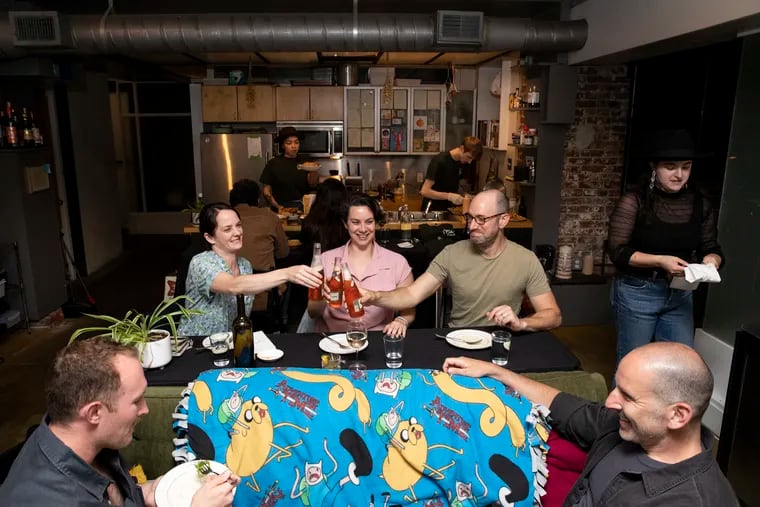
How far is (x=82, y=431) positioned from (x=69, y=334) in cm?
446

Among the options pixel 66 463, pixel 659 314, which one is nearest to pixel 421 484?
pixel 66 463

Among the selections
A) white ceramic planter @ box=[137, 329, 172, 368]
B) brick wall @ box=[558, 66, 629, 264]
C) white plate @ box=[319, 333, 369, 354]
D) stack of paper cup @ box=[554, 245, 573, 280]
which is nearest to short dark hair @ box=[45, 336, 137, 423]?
white ceramic planter @ box=[137, 329, 172, 368]

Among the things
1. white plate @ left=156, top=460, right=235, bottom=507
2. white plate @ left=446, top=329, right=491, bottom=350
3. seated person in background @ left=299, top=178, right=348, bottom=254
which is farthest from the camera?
Result: seated person in background @ left=299, top=178, right=348, bottom=254

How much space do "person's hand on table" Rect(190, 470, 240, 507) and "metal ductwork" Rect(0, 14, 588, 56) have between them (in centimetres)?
422

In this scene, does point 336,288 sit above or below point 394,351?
above

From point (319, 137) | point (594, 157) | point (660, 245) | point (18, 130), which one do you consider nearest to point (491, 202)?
point (660, 245)

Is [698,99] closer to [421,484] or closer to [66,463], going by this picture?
[421,484]

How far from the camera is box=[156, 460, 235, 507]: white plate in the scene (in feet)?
5.79

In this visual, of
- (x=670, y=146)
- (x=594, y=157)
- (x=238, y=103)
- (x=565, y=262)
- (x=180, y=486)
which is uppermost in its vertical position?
(x=238, y=103)

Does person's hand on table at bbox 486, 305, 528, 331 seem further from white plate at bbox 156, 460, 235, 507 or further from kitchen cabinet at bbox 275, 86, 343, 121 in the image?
kitchen cabinet at bbox 275, 86, 343, 121

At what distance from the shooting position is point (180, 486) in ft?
5.96

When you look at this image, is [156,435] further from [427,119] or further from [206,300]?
[427,119]

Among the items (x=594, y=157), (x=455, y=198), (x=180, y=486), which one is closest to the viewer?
(x=180, y=486)

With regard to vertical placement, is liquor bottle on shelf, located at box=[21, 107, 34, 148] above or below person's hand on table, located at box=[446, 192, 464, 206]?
above
